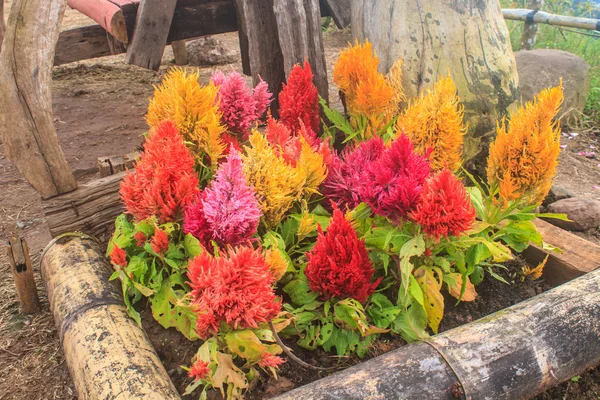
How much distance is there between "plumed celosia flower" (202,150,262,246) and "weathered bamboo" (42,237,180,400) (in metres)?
0.50

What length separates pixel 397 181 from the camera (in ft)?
5.37

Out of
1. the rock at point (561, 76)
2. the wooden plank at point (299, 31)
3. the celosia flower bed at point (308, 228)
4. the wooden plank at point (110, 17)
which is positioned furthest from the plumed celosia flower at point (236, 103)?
the rock at point (561, 76)

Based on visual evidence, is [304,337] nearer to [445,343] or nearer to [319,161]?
[445,343]

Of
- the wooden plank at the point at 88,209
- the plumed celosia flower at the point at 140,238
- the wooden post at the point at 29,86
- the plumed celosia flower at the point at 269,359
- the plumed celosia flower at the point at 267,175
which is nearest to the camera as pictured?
the plumed celosia flower at the point at 269,359

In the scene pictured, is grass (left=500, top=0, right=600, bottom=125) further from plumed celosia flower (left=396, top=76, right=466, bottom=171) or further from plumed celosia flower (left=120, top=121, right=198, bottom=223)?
plumed celosia flower (left=120, top=121, right=198, bottom=223)

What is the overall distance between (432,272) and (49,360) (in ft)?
5.42

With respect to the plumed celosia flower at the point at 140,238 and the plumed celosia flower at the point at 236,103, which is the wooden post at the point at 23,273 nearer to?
the plumed celosia flower at the point at 140,238

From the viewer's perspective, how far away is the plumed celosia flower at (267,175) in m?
1.83

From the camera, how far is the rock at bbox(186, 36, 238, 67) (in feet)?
20.8

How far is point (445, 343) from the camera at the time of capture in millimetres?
Result: 1719

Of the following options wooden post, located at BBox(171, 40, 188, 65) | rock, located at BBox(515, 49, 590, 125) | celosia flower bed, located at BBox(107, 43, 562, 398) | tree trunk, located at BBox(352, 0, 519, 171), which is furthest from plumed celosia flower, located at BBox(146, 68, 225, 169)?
wooden post, located at BBox(171, 40, 188, 65)

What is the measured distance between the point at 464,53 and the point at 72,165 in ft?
9.95

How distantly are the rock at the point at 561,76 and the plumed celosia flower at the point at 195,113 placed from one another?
11.3ft

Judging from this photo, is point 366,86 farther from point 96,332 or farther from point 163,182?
point 96,332
